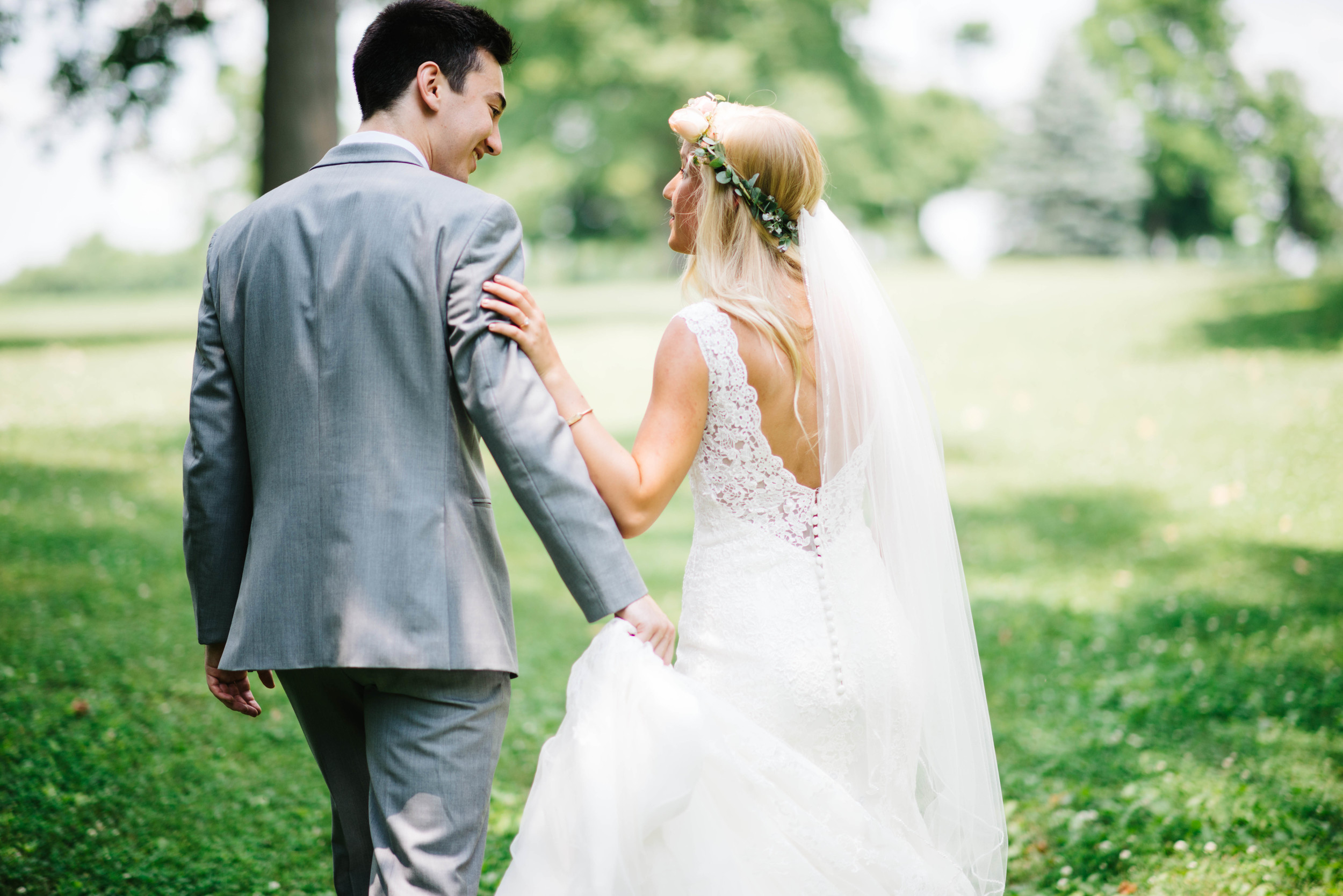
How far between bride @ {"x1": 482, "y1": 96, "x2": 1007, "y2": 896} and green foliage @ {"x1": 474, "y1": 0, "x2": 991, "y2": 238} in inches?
897

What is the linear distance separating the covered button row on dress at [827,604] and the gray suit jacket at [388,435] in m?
0.60

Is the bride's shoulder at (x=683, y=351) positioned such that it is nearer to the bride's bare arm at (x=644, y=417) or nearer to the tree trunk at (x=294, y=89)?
the bride's bare arm at (x=644, y=417)

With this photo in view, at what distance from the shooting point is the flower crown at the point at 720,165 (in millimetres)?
2689

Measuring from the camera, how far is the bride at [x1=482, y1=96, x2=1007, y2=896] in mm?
2312

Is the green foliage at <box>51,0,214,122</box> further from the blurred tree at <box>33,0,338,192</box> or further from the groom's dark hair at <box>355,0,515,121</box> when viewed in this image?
the groom's dark hair at <box>355,0,515,121</box>

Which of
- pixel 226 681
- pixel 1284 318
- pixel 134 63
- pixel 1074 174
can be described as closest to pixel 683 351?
pixel 226 681

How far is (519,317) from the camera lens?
7.41ft

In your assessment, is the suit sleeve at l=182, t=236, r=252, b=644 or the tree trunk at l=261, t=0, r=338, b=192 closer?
the suit sleeve at l=182, t=236, r=252, b=644

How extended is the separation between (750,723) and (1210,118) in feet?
126

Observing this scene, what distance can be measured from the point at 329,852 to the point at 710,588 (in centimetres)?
217

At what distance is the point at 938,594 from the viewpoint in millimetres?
2852

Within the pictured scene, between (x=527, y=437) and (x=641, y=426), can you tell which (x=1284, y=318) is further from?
(x=527, y=437)

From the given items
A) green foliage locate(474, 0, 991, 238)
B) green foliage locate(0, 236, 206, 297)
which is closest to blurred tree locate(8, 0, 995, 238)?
green foliage locate(474, 0, 991, 238)

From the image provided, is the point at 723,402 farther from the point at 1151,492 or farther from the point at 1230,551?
the point at 1151,492
